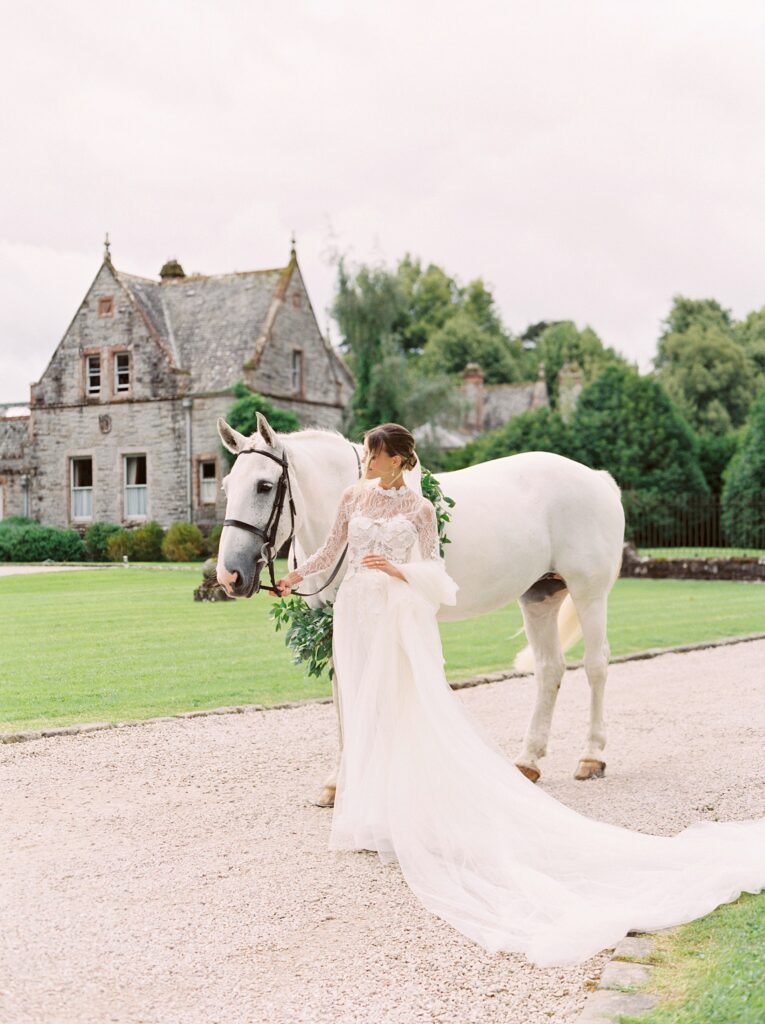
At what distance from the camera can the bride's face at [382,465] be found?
5.36 metres

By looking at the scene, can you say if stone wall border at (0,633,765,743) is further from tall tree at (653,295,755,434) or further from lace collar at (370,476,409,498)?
tall tree at (653,295,755,434)

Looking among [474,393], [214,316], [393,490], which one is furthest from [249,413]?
[393,490]

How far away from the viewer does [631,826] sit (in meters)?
5.62

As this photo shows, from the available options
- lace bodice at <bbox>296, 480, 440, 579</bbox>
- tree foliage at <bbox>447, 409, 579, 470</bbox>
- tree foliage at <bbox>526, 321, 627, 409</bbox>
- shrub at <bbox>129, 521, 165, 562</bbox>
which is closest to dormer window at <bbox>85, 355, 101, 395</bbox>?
shrub at <bbox>129, 521, 165, 562</bbox>

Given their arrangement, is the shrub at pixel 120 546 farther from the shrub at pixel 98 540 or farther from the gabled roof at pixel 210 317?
the gabled roof at pixel 210 317

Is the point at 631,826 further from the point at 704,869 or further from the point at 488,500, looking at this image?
the point at 488,500

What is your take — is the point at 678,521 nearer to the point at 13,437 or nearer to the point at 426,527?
the point at 13,437

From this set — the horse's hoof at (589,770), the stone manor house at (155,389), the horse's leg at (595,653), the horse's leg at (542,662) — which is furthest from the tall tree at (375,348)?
the horse's hoof at (589,770)

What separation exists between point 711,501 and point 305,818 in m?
28.3

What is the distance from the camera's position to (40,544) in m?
31.8

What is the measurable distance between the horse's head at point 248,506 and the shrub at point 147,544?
2769 cm

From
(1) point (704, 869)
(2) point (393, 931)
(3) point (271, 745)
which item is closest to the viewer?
(2) point (393, 931)

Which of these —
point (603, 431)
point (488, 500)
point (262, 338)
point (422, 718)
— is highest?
point (262, 338)

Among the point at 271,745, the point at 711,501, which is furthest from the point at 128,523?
the point at 271,745
